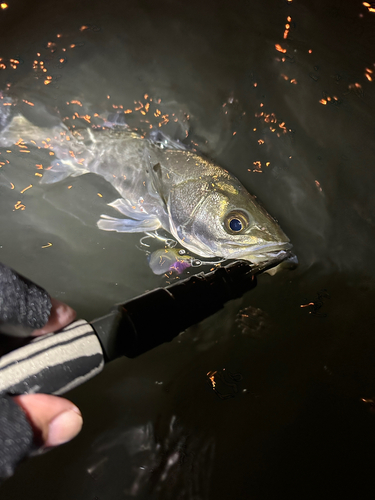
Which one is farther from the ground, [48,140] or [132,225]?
[48,140]

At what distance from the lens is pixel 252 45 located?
102cm

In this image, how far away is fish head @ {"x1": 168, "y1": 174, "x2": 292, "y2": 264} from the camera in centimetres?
90

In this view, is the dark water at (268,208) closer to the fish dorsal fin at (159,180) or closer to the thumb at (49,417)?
the fish dorsal fin at (159,180)

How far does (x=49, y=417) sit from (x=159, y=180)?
0.79m

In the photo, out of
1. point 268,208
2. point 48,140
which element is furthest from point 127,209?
point 268,208

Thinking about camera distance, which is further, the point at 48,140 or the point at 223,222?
the point at 48,140

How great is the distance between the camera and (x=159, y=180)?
1.08 metres

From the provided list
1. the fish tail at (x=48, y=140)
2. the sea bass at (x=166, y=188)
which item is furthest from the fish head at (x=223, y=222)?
the fish tail at (x=48, y=140)

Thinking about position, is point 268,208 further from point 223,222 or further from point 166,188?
point 166,188

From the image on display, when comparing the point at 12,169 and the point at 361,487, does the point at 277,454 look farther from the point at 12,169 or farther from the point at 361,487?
the point at 12,169

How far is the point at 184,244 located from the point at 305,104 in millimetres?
640

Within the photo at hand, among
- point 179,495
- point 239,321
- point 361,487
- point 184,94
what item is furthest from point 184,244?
A: point 361,487

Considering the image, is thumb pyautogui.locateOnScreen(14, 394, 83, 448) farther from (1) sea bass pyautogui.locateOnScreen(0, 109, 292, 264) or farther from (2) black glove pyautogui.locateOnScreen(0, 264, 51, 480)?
(1) sea bass pyautogui.locateOnScreen(0, 109, 292, 264)

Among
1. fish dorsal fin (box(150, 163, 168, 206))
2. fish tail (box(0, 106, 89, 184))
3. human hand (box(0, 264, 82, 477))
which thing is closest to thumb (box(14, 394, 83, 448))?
human hand (box(0, 264, 82, 477))
